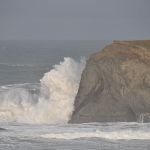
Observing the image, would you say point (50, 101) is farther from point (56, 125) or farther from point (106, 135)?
point (106, 135)

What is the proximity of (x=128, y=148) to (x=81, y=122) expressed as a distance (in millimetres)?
6543

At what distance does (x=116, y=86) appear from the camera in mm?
34281

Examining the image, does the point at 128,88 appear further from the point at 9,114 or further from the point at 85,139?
the point at 9,114

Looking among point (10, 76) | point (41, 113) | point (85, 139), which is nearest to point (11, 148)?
point (85, 139)

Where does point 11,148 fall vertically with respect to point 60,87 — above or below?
below

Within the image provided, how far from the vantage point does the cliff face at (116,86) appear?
33625mm

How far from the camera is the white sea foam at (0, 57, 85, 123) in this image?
123 ft

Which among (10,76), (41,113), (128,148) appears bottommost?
(128,148)

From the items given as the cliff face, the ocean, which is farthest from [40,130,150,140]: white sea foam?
the cliff face

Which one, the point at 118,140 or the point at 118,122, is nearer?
the point at 118,140

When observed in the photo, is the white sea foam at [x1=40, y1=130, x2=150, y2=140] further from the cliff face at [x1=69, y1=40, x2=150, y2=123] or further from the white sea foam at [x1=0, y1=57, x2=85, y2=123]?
the white sea foam at [x1=0, y1=57, x2=85, y2=123]

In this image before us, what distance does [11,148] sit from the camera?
28.1 meters

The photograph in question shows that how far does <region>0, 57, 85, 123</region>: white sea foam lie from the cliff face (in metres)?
2.18

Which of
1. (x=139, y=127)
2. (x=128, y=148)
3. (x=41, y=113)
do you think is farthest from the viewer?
(x=41, y=113)
